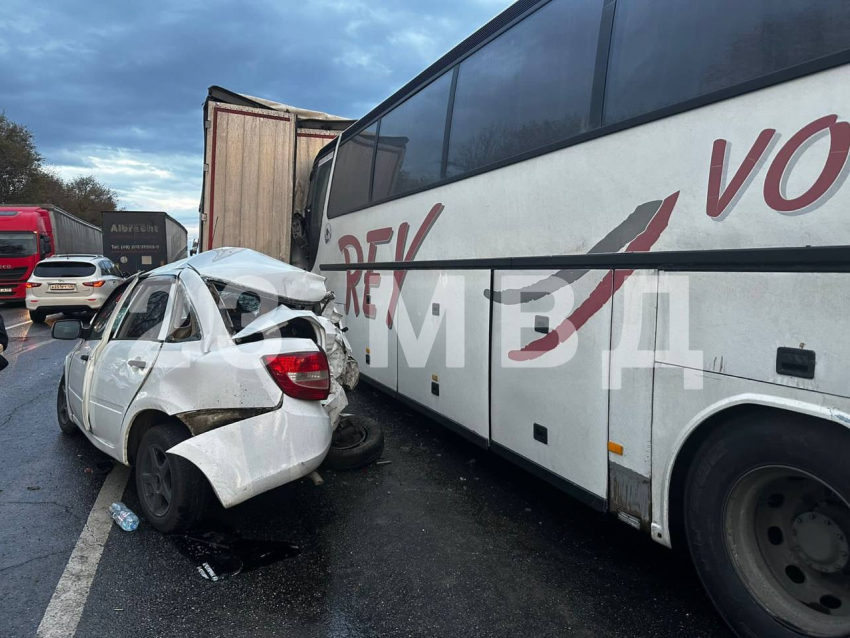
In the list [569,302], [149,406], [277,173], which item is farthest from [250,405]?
[277,173]

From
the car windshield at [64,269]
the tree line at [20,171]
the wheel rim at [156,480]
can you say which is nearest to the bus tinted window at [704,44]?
the wheel rim at [156,480]

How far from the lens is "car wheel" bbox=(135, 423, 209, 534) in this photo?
3309mm

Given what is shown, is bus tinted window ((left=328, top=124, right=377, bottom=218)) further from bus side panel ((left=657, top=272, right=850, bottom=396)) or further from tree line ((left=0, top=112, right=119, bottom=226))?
tree line ((left=0, top=112, right=119, bottom=226))

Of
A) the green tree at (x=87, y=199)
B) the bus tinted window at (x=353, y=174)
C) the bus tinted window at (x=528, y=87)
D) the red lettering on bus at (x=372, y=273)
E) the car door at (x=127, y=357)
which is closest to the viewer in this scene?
the bus tinted window at (x=528, y=87)

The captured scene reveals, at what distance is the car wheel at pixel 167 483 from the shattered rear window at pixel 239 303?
71cm

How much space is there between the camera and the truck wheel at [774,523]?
212 centimetres

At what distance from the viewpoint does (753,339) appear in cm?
226

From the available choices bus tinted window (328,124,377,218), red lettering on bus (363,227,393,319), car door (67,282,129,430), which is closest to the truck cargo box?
bus tinted window (328,124,377,218)

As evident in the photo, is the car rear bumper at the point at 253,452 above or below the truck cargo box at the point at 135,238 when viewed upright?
below

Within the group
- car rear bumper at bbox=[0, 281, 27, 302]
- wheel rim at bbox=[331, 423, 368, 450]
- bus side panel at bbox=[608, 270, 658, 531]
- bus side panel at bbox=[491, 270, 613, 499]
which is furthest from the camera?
car rear bumper at bbox=[0, 281, 27, 302]

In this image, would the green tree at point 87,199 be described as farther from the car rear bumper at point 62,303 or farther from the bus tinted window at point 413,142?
the bus tinted window at point 413,142

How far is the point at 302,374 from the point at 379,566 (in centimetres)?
117

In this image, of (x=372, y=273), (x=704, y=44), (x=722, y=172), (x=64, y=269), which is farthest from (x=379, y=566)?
(x=64, y=269)

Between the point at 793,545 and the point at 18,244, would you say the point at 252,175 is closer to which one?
the point at 793,545
